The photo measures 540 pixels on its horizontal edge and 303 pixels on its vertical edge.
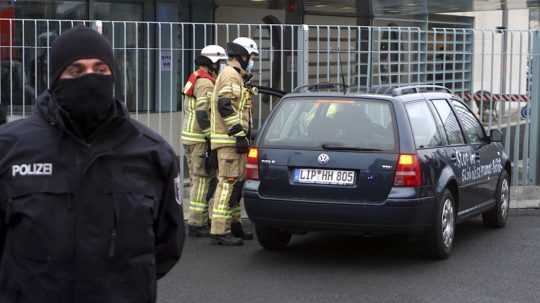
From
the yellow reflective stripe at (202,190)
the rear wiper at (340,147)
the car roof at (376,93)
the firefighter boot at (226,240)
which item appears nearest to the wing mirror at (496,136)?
the car roof at (376,93)

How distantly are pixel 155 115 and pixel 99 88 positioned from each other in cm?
952

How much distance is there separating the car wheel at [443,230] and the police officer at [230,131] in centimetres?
192

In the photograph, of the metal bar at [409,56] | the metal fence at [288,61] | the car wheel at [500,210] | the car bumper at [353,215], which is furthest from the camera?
the metal bar at [409,56]

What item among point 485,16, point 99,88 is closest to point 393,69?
point 99,88

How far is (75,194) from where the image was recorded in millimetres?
3191

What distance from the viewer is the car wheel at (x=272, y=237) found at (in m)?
8.99

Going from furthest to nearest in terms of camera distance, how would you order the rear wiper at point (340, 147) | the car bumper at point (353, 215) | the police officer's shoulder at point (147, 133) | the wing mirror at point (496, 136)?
the wing mirror at point (496, 136), the rear wiper at point (340, 147), the car bumper at point (353, 215), the police officer's shoulder at point (147, 133)

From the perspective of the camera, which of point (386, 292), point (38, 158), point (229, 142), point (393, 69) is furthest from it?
point (393, 69)

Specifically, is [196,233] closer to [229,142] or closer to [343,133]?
[229,142]

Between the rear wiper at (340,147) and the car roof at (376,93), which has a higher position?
the car roof at (376,93)

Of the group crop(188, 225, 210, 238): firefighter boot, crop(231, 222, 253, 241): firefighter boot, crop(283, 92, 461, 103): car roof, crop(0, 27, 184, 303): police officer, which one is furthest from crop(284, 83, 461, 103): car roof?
crop(0, 27, 184, 303): police officer

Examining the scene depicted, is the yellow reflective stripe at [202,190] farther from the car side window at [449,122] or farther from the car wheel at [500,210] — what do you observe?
the car wheel at [500,210]

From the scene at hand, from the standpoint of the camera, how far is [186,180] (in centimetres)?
1270

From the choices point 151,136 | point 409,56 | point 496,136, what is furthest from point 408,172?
point 409,56
